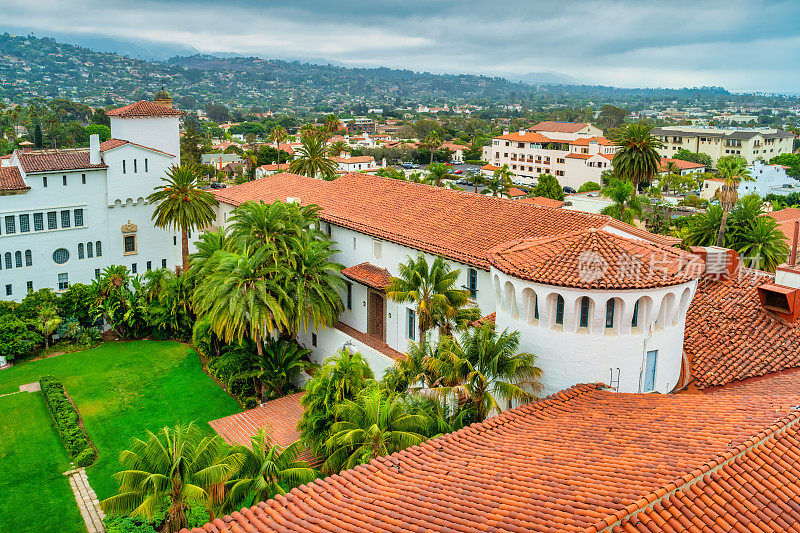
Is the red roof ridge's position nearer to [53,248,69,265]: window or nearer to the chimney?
the chimney

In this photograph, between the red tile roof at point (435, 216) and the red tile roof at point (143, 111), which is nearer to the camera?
the red tile roof at point (435, 216)

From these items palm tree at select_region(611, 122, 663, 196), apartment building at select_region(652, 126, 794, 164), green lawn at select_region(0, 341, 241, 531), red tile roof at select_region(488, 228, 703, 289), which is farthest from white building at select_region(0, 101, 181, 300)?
apartment building at select_region(652, 126, 794, 164)

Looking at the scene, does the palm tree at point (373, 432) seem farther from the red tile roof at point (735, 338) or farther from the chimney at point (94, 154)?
the chimney at point (94, 154)

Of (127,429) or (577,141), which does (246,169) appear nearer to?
(577,141)

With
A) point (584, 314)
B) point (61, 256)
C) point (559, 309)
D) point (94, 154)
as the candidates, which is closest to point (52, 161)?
point (94, 154)

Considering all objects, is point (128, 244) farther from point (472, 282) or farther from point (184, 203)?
point (472, 282)

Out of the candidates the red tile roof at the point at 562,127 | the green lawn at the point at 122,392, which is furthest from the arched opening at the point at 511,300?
the red tile roof at the point at 562,127
